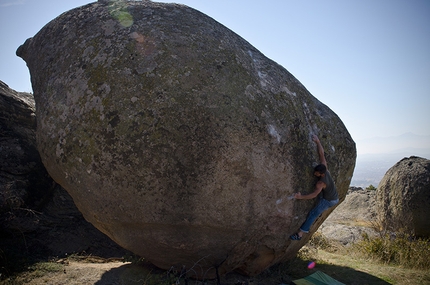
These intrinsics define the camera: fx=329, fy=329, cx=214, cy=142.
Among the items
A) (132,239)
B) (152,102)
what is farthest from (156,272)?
(152,102)

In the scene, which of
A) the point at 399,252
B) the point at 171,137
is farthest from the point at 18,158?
the point at 399,252

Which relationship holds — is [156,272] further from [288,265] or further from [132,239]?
[288,265]

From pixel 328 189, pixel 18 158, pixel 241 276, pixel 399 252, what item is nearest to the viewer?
pixel 328 189

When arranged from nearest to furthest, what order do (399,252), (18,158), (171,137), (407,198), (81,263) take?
(171,137) → (81,263) → (18,158) → (399,252) → (407,198)

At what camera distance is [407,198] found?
27.1ft

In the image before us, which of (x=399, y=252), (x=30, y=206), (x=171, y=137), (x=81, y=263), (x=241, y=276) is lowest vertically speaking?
(x=81, y=263)

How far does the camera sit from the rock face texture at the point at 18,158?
15.7ft

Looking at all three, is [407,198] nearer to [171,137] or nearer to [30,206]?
[171,137]

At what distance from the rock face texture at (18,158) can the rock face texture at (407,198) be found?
811cm

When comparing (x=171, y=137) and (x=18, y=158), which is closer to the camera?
(x=171, y=137)

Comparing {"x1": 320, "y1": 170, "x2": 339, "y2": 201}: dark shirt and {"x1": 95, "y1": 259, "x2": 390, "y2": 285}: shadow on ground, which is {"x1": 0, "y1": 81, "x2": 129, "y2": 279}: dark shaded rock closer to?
{"x1": 95, "y1": 259, "x2": 390, "y2": 285}: shadow on ground

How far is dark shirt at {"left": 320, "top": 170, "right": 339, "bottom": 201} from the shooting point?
4004mm

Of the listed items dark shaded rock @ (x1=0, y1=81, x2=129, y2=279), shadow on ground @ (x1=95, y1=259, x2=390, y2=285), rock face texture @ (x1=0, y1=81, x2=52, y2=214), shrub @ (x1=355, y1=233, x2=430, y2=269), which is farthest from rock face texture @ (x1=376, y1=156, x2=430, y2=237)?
rock face texture @ (x1=0, y1=81, x2=52, y2=214)

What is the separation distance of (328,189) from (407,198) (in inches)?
215
